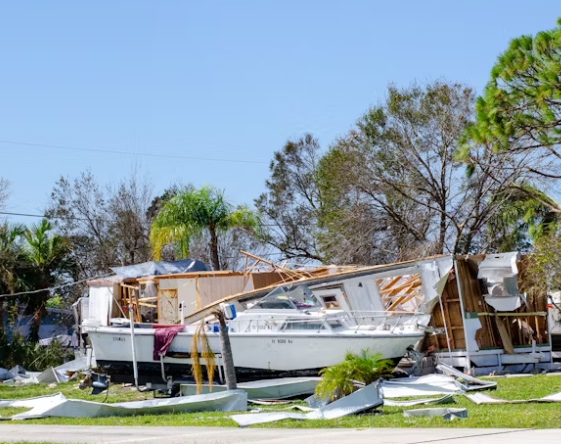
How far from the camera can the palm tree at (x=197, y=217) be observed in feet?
112

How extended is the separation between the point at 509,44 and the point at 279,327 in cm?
1111

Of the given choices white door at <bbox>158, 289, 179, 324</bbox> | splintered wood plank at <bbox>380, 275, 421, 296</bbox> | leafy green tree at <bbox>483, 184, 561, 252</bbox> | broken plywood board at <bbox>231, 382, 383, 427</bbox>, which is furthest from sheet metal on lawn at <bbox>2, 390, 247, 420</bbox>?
leafy green tree at <bbox>483, 184, 561, 252</bbox>

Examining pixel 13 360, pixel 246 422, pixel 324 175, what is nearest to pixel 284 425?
pixel 246 422

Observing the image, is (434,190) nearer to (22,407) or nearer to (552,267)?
(552,267)

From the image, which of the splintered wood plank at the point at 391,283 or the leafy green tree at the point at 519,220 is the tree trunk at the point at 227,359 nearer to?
the splintered wood plank at the point at 391,283

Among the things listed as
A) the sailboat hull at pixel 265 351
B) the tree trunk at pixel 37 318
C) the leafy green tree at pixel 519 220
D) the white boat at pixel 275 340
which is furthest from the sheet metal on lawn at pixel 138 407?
the tree trunk at pixel 37 318

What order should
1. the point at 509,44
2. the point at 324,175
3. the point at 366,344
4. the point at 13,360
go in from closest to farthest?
the point at 366,344
the point at 509,44
the point at 13,360
the point at 324,175

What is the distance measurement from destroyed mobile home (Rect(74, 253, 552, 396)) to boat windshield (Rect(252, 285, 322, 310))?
1.1 inches

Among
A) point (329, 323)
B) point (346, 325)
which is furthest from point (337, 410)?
point (346, 325)

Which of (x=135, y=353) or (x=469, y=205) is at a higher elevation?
(x=469, y=205)

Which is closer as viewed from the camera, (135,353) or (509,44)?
(135,353)

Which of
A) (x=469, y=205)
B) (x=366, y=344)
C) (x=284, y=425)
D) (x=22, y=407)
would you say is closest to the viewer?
(x=284, y=425)

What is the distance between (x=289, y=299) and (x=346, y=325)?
1.79 metres

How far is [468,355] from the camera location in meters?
24.0
